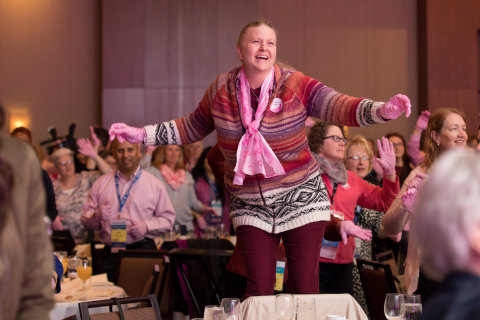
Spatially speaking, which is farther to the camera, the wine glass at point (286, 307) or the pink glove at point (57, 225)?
the pink glove at point (57, 225)

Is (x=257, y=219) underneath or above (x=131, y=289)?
above

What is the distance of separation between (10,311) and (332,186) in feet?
10.1

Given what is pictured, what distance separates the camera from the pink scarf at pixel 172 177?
7.15 m

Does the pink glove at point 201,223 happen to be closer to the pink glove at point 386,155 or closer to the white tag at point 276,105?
the pink glove at point 386,155

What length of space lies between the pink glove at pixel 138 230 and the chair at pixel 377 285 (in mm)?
2068

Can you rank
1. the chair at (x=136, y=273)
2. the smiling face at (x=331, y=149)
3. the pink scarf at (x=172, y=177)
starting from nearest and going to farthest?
the smiling face at (x=331, y=149) → the chair at (x=136, y=273) → the pink scarf at (x=172, y=177)

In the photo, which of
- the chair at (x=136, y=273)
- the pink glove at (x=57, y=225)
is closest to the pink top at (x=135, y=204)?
the pink glove at (x=57, y=225)

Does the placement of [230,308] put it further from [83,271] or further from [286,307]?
[83,271]

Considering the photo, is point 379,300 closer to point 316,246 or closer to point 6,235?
point 316,246

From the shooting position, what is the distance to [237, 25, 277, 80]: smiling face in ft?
9.68

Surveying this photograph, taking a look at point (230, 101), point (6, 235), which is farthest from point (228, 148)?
point (6, 235)

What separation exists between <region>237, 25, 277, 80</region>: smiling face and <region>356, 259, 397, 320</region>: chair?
4.14 feet

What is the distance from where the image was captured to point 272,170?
9.39ft

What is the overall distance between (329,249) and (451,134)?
1051mm
